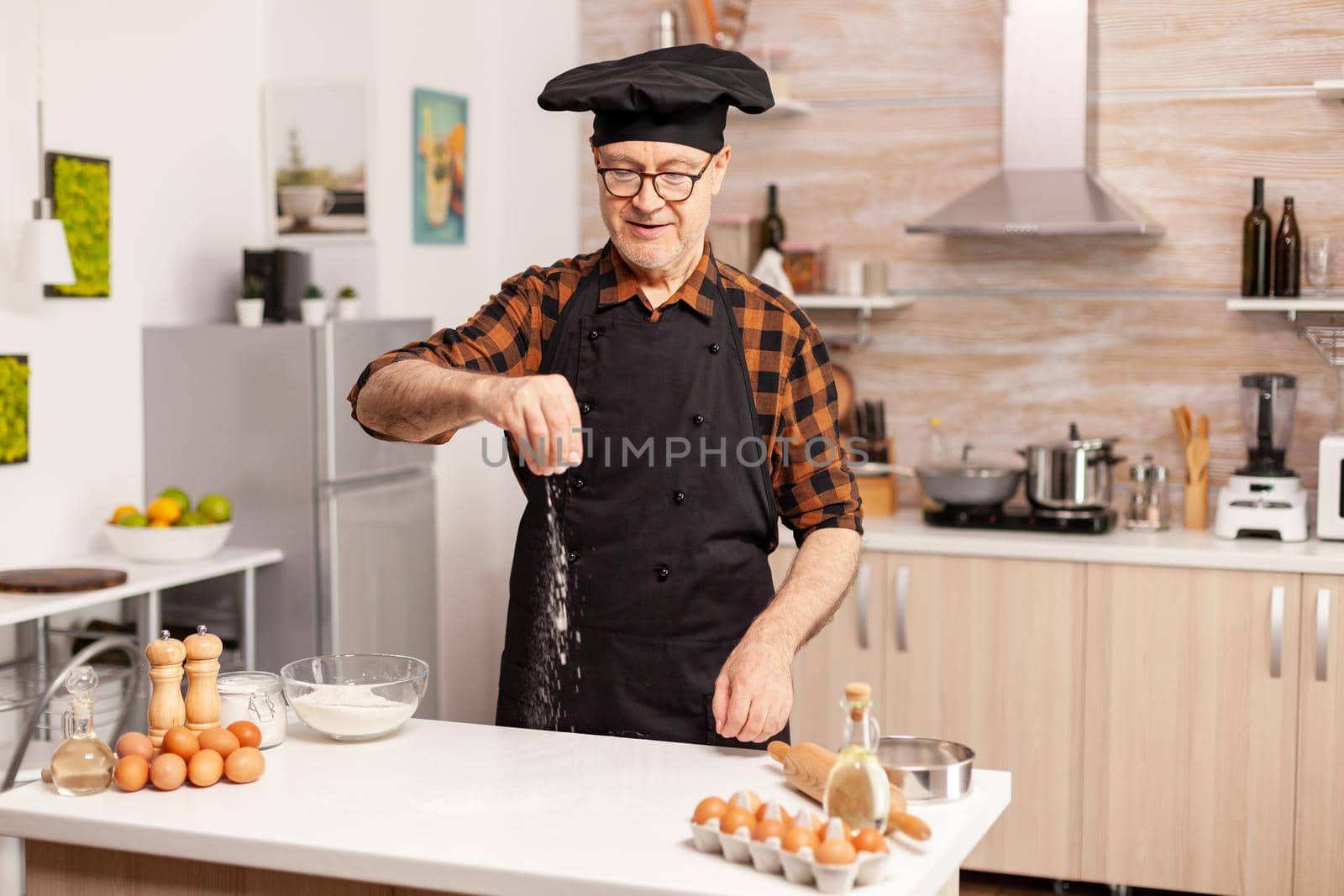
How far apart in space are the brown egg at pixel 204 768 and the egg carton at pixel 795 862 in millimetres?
655

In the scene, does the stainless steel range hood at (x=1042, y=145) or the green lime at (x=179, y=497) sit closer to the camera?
the green lime at (x=179, y=497)

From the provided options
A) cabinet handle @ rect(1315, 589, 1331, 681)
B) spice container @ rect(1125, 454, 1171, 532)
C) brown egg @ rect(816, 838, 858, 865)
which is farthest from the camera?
spice container @ rect(1125, 454, 1171, 532)

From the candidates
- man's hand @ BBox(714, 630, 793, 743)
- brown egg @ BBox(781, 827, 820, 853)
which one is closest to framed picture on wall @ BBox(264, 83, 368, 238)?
man's hand @ BBox(714, 630, 793, 743)

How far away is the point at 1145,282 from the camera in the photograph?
422cm

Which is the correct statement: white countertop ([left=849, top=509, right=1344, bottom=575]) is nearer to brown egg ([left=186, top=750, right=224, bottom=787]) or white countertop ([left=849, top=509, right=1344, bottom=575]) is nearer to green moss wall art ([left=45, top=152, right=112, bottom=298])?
green moss wall art ([left=45, top=152, right=112, bottom=298])

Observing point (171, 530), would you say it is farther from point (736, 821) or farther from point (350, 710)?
point (736, 821)

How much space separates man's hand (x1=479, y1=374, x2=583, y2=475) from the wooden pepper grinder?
1.90ft

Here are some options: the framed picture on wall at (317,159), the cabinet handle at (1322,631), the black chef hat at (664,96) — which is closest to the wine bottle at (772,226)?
the framed picture on wall at (317,159)

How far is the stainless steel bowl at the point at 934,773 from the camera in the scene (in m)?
1.79

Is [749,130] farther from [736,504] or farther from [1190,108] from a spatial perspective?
[736,504]

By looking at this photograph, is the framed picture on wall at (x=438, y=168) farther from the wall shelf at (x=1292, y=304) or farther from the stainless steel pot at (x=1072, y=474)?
the wall shelf at (x=1292, y=304)

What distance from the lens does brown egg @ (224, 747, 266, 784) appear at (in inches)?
73.9

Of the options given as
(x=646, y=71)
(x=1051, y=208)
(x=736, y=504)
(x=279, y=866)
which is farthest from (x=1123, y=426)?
(x=279, y=866)

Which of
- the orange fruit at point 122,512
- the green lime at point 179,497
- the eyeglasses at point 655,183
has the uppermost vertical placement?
the eyeglasses at point 655,183
